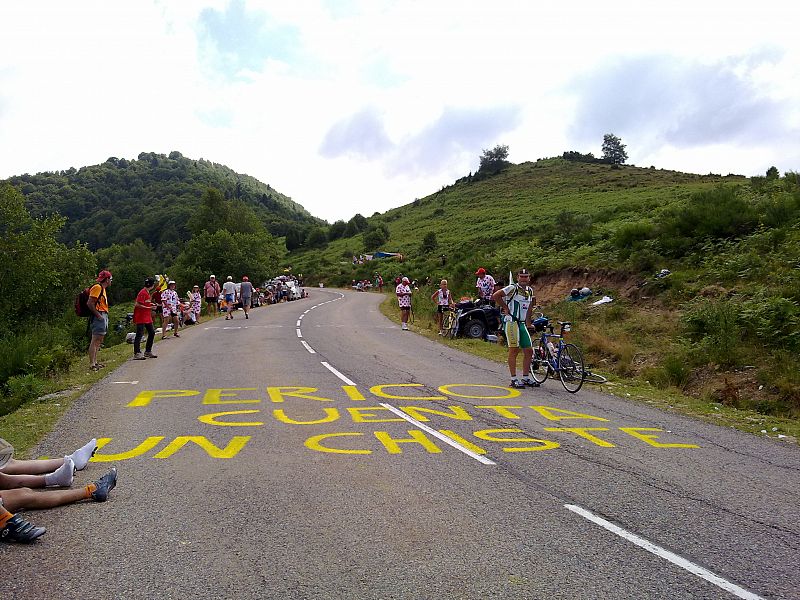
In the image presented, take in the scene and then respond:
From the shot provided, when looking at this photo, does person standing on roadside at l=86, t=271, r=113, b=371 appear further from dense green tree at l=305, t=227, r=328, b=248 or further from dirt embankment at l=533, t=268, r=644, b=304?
dense green tree at l=305, t=227, r=328, b=248

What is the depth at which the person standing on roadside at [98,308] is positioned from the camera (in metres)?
11.5

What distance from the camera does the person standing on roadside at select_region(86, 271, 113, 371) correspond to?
11.5 metres

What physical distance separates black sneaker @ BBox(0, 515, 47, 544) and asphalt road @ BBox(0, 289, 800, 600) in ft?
0.21

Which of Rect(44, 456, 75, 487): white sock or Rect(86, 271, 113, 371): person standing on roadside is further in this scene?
Rect(86, 271, 113, 371): person standing on roadside

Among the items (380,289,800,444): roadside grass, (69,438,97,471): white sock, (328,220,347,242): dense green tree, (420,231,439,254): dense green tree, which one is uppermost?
(328,220,347,242): dense green tree

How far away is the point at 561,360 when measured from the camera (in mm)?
10164

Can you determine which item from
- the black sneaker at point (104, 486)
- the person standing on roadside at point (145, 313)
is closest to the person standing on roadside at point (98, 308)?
the person standing on roadside at point (145, 313)

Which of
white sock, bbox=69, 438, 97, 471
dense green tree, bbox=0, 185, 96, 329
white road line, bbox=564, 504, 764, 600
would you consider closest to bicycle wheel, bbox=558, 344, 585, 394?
white road line, bbox=564, 504, 764, 600

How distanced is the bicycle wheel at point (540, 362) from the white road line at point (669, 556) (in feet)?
20.1

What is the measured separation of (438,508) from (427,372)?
7252 millimetres

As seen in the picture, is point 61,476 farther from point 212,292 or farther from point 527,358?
point 212,292

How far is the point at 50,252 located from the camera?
106 feet

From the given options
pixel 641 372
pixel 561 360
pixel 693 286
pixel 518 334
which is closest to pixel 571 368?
pixel 561 360

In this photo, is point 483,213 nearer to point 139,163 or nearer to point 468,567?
point 468,567
